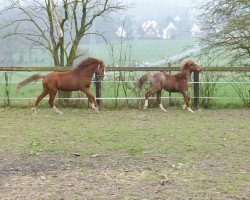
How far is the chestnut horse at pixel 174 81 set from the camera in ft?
42.9

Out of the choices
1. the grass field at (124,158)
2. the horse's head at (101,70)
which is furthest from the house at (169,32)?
the grass field at (124,158)

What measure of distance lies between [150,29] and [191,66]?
533 inches

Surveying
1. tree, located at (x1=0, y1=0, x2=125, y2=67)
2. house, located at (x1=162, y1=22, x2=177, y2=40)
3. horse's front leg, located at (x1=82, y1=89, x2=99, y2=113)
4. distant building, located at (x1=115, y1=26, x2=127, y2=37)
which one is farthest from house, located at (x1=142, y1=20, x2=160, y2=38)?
horse's front leg, located at (x1=82, y1=89, x2=99, y2=113)

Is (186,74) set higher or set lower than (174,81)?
higher

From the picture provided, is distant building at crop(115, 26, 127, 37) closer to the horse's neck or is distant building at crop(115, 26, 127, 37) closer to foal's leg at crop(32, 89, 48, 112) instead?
the horse's neck

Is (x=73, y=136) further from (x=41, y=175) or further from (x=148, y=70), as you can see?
(x=148, y=70)

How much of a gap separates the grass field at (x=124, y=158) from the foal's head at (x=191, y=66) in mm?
1961

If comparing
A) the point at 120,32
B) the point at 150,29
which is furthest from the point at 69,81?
the point at 150,29

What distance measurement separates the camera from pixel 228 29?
47.5 feet

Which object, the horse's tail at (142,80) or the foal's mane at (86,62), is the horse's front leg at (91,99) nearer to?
the foal's mane at (86,62)

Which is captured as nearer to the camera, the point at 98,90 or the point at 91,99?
the point at 91,99

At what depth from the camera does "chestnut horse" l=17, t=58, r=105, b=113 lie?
12617 mm

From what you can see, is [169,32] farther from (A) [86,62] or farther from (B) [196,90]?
(A) [86,62]

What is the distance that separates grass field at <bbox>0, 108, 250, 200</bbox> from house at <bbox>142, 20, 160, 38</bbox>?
15.3 meters
